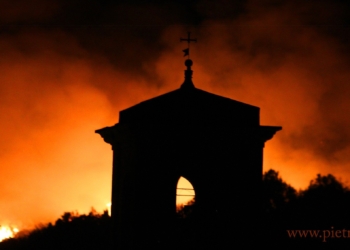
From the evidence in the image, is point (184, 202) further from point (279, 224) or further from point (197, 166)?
point (197, 166)

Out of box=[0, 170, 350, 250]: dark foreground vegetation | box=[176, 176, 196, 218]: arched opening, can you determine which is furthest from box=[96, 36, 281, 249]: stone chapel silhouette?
box=[176, 176, 196, 218]: arched opening

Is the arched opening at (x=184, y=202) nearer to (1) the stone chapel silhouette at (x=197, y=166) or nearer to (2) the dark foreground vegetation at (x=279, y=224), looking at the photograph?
(2) the dark foreground vegetation at (x=279, y=224)

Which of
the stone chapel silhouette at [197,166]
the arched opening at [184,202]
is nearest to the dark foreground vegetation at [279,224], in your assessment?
the arched opening at [184,202]

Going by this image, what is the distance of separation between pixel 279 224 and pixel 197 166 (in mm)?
2243

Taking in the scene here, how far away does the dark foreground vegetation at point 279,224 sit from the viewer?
15.5 meters

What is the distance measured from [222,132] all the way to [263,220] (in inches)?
72.8

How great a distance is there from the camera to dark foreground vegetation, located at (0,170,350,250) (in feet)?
50.8

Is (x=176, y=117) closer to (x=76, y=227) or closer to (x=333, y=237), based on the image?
(x=333, y=237)

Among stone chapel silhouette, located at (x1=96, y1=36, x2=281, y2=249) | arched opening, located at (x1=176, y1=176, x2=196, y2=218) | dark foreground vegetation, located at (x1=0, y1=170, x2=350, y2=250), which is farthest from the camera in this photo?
arched opening, located at (x1=176, y1=176, x2=196, y2=218)

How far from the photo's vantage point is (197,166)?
15172mm

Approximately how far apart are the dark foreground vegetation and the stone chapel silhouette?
289 mm

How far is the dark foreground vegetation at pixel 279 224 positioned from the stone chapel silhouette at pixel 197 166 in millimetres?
289

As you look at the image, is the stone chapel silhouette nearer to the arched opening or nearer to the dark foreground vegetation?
the dark foreground vegetation

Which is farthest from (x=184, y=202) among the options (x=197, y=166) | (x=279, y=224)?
(x=197, y=166)
